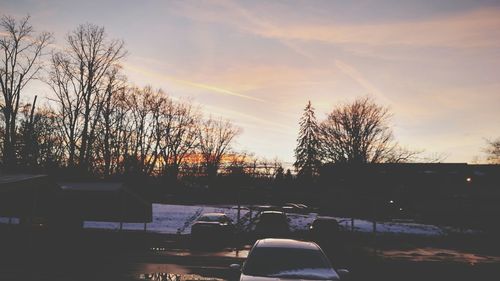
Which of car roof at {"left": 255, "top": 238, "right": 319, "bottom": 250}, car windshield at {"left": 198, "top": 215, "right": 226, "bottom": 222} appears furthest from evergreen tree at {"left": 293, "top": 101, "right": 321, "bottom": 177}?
car roof at {"left": 255, "top": 238, "right": 319, "bottom": 250}

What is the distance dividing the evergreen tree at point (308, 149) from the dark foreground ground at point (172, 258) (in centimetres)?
4222

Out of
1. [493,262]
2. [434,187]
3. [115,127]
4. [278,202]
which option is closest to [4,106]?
[115,127]

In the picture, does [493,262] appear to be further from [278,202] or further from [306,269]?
[278,202]

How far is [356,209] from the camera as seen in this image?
48719mm

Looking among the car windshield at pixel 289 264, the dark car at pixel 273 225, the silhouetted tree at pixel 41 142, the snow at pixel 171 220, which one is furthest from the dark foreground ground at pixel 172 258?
→ the silhouetted tree at pixel 41 142

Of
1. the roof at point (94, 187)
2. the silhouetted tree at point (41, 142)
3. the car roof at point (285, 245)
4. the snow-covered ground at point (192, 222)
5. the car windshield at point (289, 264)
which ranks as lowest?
the snow-covered ground at point (192, 222)

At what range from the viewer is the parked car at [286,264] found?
21.8 ft

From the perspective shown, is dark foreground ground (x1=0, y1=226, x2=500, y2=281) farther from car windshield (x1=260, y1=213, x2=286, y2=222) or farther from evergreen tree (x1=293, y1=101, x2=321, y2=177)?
evergreen tree (x1=293, y1=101, x2=321, y2=177)

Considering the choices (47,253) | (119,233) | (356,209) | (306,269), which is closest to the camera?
(306,269)

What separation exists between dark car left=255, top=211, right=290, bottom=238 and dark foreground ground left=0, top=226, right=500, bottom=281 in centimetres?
185

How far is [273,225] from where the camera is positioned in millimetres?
27859

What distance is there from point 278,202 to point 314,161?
16.7m

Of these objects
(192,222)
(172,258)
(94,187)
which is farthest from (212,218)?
(172,258)

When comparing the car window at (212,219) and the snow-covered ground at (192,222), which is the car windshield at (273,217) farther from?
the snow-covered ground at (192,222)
